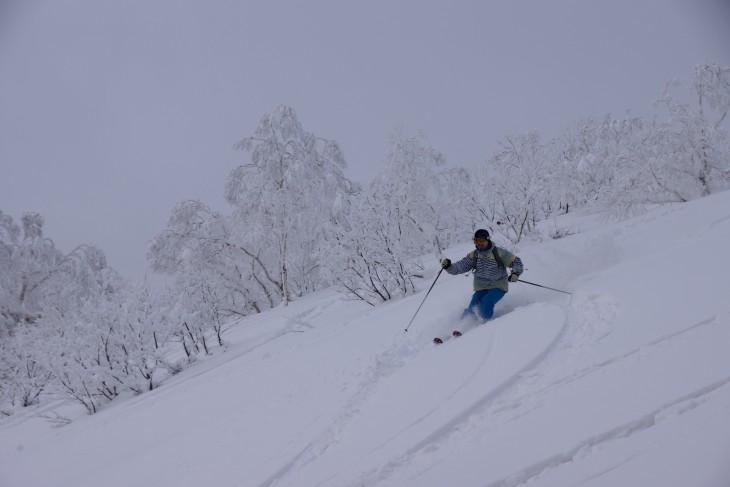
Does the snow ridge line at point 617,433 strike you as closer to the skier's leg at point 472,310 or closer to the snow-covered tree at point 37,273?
the skier's leg at point 472,310

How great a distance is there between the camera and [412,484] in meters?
1.92

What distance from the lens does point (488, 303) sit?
15.5 feet

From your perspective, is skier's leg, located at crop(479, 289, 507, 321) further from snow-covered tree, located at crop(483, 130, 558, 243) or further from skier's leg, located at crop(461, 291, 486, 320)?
snow-covered tree, located at crop(483, 130, 558, 243)

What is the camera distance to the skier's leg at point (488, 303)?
4.68 m

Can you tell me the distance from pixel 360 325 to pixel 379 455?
3.73 metres

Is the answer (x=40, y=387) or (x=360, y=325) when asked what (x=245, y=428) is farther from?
(x=40, y=387)

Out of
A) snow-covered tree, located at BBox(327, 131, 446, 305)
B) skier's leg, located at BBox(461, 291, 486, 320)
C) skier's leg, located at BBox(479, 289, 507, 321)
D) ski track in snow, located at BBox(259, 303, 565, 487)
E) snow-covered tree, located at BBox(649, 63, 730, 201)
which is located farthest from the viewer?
snow-covered tree, located at BBox(649, 63, 730, 201)

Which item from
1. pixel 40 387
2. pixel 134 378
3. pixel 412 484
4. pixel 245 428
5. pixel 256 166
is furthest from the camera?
pixel 256 166

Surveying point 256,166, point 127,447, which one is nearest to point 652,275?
point 127,447

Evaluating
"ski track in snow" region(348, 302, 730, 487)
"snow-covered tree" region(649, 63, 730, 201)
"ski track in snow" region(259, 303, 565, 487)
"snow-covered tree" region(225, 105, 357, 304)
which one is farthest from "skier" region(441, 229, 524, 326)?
"snow-covered tree" region(225, 105, 357, 304)

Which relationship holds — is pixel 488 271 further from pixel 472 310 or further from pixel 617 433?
pixel 617 433

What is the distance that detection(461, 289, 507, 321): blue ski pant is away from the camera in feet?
15.4

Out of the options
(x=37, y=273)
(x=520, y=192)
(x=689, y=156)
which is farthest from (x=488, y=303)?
(x=37, y=273)

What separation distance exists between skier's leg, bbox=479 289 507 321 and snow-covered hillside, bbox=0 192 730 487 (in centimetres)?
35
